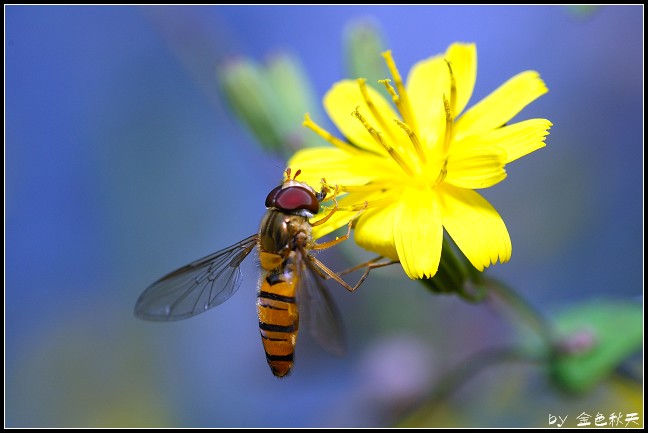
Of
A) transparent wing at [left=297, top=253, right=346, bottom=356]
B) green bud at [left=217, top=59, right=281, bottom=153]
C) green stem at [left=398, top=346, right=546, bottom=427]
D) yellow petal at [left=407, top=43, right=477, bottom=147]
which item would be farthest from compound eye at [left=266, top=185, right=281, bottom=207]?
green stem at [left=398, top=346, right=546, bottom=427]

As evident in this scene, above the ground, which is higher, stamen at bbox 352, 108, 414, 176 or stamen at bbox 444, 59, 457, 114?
stamen at bbox 444, 59, 457, 114

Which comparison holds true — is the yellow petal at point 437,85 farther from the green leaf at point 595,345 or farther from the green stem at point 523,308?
the green leaf at point 595,345

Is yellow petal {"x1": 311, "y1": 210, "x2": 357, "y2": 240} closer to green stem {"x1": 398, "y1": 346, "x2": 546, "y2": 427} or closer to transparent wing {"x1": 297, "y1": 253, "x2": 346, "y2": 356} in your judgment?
transparent wing {"x1": 297, "y1": 253, "x2": 346, "y2": 356}

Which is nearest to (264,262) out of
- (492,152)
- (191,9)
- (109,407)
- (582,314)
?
(492,152)

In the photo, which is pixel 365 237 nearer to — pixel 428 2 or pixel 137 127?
pixel 428 2

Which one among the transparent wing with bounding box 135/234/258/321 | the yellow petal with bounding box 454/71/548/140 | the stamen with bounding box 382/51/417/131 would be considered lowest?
the transparent wing with bounding box 135/234/258/321

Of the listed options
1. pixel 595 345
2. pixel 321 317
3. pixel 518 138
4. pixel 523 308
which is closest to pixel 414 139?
pixel 518 138

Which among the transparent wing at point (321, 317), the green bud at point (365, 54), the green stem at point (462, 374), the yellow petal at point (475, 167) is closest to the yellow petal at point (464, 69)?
the yellow petal at point (475, 167)
